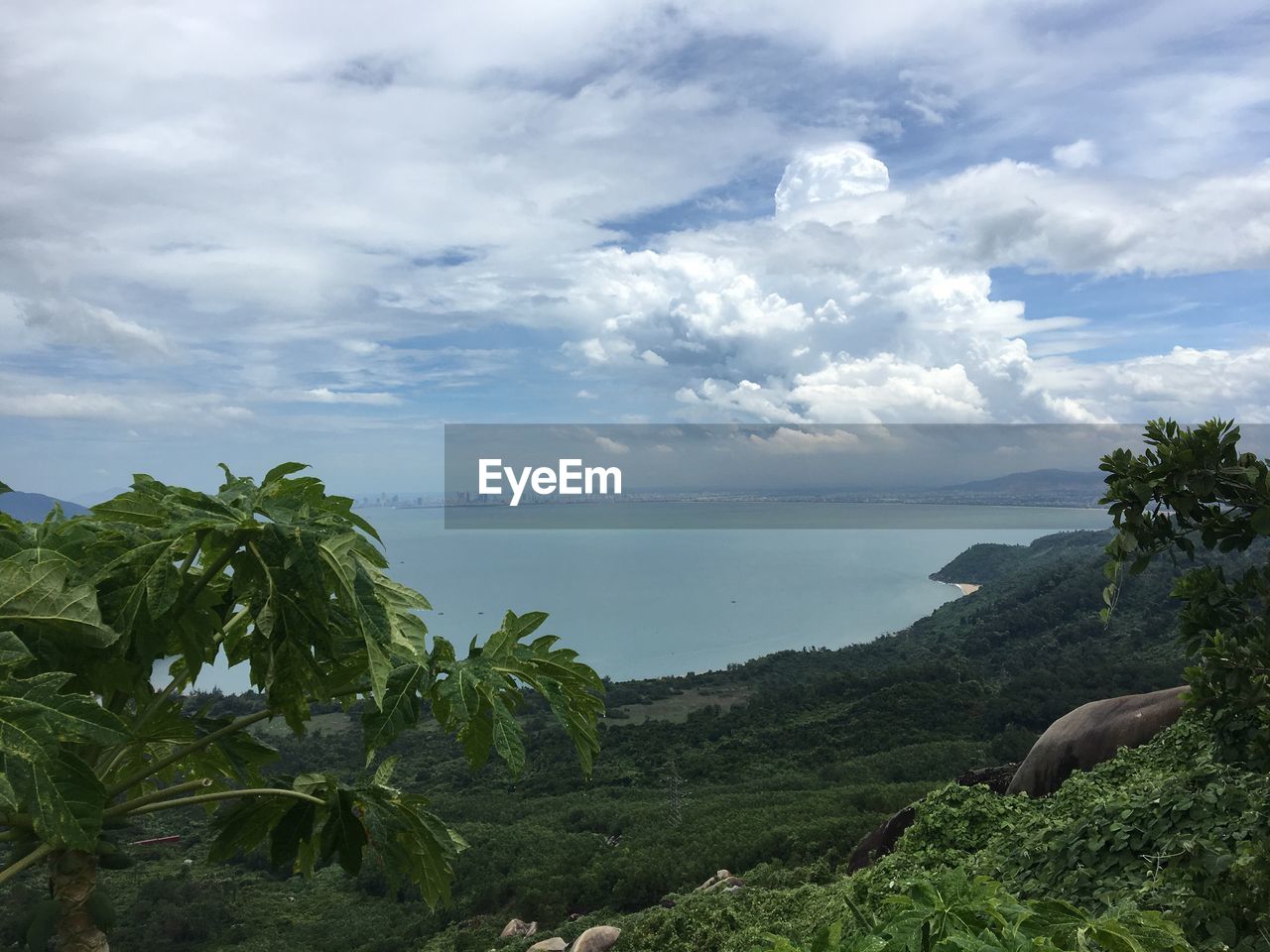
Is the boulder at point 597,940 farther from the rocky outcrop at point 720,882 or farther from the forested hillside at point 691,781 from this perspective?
the forested hillside at point 691,781

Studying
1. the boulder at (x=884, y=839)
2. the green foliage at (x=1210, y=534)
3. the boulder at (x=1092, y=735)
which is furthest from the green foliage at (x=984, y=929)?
the boulder at (x=884, y=839)

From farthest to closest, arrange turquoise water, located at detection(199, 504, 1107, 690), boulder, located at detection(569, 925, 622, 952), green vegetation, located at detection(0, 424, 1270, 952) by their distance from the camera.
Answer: turquoise water, located at detection(199, 504, 1107, 690) → boulder, located at detection(569, 925, 622, 952) → green vegetation, located at detection(0, 424, 1270, 952)

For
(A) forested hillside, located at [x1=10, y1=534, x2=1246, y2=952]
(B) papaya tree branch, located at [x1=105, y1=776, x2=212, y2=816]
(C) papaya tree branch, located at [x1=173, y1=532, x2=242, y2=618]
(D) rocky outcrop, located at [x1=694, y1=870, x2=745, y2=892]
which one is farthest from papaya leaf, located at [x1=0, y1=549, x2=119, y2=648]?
(D) rocky outcrop, located at [x1=694, y1=870, x2=745, y2=892]

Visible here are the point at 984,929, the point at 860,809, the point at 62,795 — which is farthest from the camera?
the point at 860,809

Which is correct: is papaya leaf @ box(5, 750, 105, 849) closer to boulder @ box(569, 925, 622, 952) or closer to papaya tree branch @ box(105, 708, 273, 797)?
papaya tree branch @ box(105, 708, 273, 797)

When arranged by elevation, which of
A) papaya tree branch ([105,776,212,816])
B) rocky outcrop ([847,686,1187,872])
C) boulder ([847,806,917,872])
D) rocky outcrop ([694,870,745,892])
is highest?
papaya tree branch ([105,776,212,816])

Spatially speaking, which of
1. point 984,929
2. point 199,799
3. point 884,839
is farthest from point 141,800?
point 884,839

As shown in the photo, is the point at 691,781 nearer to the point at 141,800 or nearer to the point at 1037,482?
the point at 141,800
